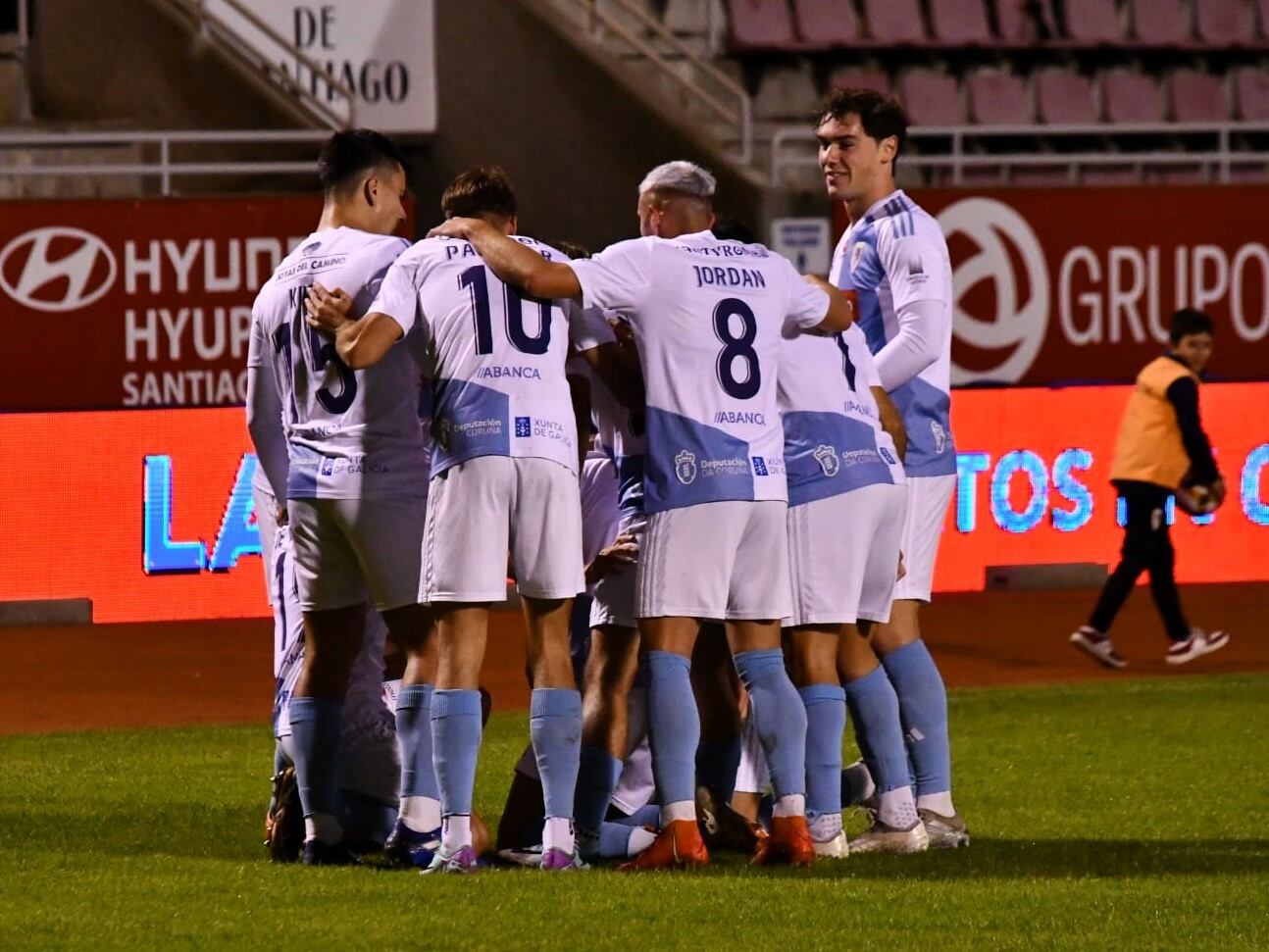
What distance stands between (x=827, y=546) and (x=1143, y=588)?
9.58m

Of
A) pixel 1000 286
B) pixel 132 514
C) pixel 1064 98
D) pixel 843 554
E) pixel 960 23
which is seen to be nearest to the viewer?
pixel 843 554

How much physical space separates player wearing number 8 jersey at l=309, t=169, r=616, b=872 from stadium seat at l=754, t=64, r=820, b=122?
15948mm

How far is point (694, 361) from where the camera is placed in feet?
23.2

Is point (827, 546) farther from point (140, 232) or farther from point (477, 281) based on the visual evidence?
point (140, 232)

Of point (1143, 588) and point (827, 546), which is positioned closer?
point (827, 546)

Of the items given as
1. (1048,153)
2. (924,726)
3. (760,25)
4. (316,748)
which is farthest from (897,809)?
(1048,153)

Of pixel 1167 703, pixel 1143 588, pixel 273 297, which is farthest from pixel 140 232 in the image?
pixel 273 297

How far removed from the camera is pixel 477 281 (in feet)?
22.7

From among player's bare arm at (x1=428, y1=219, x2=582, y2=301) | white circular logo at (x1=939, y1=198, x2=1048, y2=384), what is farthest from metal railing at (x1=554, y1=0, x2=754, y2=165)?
player's bare arm at (x1=428, y1=219, x2=582, y2=301)

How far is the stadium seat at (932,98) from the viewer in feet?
74.7

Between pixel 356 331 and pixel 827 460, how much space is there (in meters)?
1.61

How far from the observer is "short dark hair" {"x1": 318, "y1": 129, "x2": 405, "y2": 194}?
7387 mm

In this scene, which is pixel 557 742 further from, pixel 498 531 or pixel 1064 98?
→ pixel 1064 98

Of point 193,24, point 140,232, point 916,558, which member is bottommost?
point 916,558
